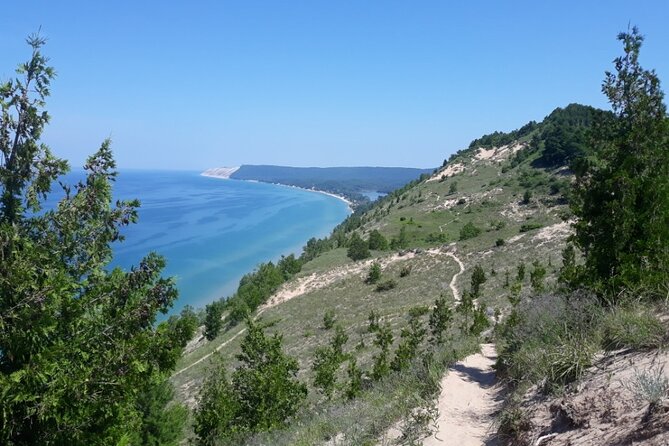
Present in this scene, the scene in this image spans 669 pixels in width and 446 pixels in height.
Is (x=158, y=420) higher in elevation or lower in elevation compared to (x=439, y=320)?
lower

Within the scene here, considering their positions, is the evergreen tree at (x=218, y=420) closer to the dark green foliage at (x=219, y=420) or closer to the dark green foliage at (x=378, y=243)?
the dark green foliage at (x=219, y=420)

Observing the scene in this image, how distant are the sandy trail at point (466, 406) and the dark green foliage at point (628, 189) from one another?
332 cm

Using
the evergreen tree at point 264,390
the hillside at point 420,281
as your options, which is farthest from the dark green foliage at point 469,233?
the evergreen tree at point 264,390

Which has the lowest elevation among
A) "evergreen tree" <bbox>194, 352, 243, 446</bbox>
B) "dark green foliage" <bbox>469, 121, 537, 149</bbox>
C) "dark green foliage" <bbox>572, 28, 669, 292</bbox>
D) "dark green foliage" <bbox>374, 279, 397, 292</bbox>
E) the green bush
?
"dark green foliage" <bbox>374, 279, 397, 292</bbox>

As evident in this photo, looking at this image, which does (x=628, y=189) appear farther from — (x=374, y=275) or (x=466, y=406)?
(x=374, y=275)

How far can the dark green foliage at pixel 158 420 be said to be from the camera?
14.7 meters

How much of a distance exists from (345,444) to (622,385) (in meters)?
3.84

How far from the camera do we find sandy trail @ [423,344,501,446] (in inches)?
269

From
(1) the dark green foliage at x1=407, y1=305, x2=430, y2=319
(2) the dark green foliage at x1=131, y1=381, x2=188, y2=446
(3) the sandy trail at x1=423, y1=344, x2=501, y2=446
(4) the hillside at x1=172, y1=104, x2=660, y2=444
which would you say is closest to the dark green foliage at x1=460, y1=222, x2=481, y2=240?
(4) the hillside at x1=172, y1=104, x2=660, y2=444

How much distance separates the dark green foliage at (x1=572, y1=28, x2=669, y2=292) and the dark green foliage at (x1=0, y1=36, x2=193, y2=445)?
9126mm

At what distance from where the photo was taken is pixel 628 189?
10328mm

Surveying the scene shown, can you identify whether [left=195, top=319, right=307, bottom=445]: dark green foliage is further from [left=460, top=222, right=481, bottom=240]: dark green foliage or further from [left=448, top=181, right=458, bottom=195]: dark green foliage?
[left=448, top=181, right=458, bottom=195]: dark green foliage

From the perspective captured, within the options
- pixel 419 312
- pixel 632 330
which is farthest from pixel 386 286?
pixel 632 330

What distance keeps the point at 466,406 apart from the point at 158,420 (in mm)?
10992
